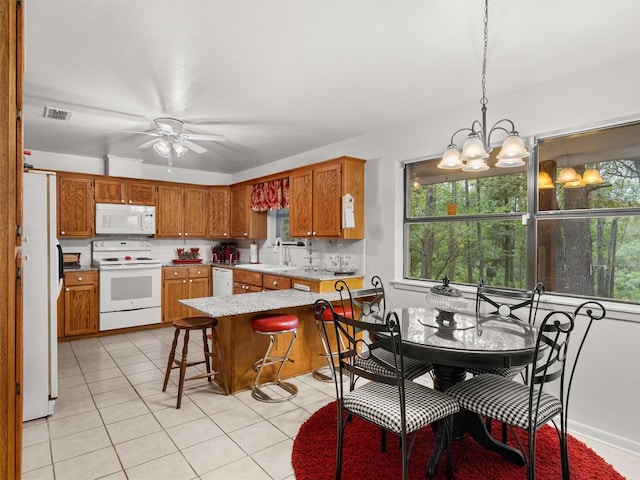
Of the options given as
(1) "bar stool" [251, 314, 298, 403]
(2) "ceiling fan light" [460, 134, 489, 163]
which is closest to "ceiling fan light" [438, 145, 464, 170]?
(2) "ceiling fan light" [460, 134, 489, 163]

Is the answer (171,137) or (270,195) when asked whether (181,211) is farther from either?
(171,137)

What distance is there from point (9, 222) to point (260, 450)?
76.6 inches

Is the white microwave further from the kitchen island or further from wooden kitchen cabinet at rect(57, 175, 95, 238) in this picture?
the kitchen island

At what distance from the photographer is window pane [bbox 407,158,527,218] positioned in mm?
3098

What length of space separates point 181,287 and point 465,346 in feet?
15.5

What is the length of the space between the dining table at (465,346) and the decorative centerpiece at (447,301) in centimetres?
1

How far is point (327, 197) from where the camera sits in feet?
14.0

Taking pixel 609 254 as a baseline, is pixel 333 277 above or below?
below

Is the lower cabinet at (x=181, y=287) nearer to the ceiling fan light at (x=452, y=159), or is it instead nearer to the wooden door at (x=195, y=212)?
the wooden door at (x=195, y=212)

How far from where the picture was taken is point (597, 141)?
105 inches

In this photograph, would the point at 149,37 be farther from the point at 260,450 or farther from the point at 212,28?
the point at 260,450

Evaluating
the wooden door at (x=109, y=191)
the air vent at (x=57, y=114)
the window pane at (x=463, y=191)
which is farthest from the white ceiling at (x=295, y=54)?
the wooden door at (x=109, y=191)

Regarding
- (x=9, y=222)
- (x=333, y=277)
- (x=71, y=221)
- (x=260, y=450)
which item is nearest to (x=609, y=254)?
(x=333, y=277)

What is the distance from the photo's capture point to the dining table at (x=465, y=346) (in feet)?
5.97
